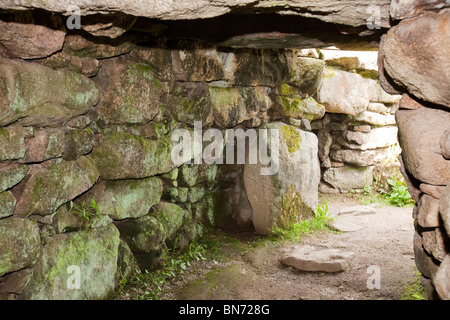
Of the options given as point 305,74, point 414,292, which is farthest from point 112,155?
point 305,74

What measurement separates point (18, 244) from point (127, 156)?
97 cm

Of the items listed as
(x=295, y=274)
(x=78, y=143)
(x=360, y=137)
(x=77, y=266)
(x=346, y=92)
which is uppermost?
(x=346, y=92)

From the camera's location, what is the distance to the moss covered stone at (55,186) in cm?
214

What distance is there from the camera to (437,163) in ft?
6.27

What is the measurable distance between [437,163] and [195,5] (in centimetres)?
141

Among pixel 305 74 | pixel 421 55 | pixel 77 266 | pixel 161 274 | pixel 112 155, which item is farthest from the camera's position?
pixel 305 74

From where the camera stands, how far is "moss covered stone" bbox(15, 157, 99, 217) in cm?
214

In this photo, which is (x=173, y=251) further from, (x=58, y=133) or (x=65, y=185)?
(x=58, y=133)

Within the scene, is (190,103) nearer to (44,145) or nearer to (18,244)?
(44,145)

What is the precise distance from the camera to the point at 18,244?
204 cm

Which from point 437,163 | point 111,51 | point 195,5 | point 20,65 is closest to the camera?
point 195,5

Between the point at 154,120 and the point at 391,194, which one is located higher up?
the point at 154,120
